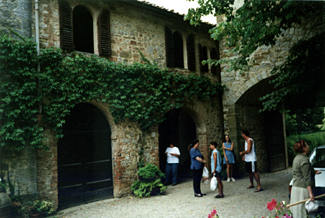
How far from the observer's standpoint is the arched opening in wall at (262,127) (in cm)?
1021

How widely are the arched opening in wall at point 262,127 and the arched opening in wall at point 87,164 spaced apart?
521 cm

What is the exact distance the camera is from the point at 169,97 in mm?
9078

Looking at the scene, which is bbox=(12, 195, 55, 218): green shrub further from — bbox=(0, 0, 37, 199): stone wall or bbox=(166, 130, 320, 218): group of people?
bbox=(166, 130, 320, 218): group of people

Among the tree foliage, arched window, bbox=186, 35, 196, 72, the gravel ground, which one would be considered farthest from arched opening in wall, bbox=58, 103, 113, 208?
the tree foliage

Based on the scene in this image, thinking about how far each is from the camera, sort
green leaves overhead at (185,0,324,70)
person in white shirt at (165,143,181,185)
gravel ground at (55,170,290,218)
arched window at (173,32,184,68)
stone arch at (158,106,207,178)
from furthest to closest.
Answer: stone arch at (158,106,207,178) → arched window at (173,32,184,68) → person in white shirt at (165,143,181,185) → gravel ground at (55,170,290,218) → green leaves overhead at (185,0,324,70)

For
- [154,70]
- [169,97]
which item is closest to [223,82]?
[169,97]

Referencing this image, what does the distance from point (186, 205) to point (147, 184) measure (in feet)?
5.39

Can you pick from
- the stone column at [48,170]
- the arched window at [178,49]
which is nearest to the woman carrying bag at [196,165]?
the stone column at [48,170]

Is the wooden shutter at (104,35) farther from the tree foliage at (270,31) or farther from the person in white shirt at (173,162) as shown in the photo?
the person in white shirt at (173,162)

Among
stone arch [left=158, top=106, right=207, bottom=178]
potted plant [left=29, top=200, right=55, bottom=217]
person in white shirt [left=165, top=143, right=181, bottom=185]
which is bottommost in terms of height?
potted plant [left=29, top=200, right=55, bottom=217]

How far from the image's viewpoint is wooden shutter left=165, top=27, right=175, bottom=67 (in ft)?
30.9

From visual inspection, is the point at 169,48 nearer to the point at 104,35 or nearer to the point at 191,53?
the point at 191,53

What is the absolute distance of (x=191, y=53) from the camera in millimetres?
10297

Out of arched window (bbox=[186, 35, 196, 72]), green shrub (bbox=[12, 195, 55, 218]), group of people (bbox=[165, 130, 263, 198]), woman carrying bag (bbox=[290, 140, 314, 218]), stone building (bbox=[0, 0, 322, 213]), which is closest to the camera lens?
woman carrying bag (bbox=[290, 140, 314, 218])
